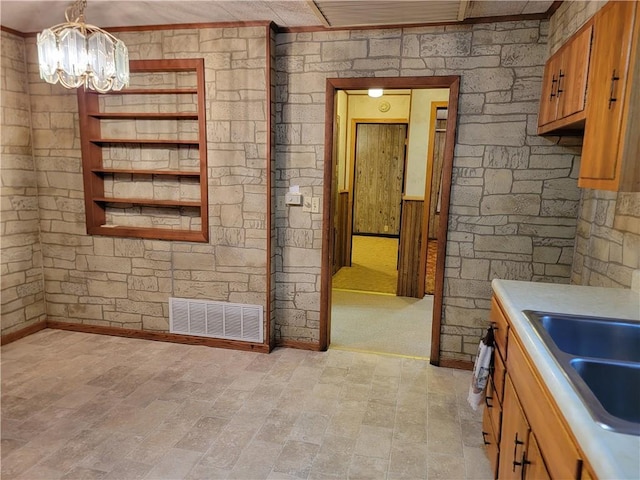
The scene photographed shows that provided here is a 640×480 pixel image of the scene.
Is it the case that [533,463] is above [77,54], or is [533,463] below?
below

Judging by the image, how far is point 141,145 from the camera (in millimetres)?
3521

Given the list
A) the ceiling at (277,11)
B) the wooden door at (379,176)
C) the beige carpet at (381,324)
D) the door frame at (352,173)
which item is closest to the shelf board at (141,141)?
the ceiling at (277,11)

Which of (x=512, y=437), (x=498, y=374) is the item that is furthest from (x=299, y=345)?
(x=512, y=437)

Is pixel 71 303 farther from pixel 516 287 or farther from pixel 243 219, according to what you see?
pixel 516 287

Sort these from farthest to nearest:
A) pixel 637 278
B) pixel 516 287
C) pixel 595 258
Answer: pixel 595 258 < pixel 516 287 < pixel 637 278

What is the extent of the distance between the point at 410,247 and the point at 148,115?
9.89ft

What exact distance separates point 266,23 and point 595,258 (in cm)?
267

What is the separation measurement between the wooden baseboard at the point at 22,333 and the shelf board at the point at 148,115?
1923 millimetres

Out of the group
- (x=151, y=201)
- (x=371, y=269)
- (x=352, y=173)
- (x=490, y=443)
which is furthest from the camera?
(x=352, y=173)

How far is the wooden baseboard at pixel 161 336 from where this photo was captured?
3.41m

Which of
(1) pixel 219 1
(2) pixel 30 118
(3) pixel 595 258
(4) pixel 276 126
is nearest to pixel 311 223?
(4) pixel 276 126

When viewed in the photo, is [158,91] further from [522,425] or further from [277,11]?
[522,425]

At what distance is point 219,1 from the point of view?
8.81 feet

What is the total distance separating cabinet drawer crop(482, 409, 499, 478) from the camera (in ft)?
6.22
